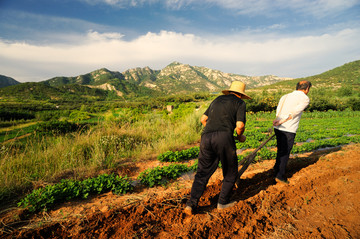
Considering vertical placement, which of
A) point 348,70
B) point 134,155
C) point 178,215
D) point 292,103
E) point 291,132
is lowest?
point 134,155

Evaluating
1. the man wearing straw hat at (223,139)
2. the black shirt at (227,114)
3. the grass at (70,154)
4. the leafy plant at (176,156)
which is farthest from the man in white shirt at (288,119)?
the grass at (70,154)

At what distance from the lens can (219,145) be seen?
2.58m

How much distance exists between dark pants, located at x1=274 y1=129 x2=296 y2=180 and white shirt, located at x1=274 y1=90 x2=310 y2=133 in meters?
0.12

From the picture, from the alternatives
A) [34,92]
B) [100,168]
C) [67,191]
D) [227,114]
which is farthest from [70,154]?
[34,92]

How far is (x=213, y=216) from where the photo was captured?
274 centimetres

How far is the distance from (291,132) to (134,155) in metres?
5.31

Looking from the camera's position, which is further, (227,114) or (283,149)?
(283,149)

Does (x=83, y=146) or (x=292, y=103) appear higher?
(x=292, y=103)

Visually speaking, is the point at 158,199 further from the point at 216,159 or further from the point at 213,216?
the point at 216,159

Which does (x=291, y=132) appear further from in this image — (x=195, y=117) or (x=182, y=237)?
(x=195, y=117)

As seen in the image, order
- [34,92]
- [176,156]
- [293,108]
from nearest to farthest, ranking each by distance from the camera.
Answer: [293,108] → [176,156] → [34,92]

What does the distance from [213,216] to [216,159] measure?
0.96 meters

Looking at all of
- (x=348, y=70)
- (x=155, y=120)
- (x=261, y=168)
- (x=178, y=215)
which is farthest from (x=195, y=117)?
(x=348, y=70)

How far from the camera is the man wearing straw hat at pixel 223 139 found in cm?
260
